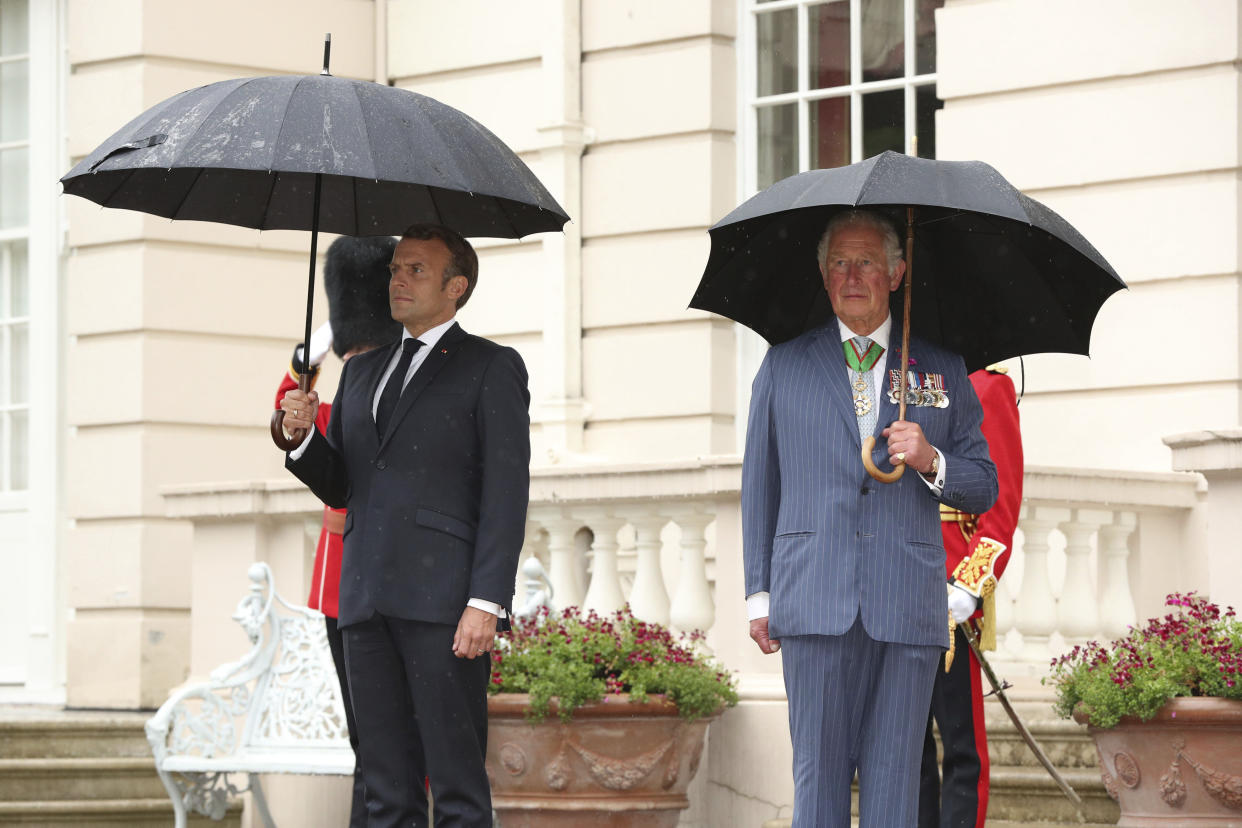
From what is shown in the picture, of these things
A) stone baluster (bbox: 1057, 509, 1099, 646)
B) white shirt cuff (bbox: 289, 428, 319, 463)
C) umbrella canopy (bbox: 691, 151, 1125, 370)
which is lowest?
stone baluster (bbox: 1057, 509, 1099, 646)

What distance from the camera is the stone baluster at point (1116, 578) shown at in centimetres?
755

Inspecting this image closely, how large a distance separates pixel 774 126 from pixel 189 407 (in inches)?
126

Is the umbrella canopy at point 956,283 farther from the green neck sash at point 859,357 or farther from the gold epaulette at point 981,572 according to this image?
the gold epaulette at point 981,572

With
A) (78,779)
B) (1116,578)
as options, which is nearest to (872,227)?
(1116,578)

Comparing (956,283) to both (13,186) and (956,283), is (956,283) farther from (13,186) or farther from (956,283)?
(13,186)

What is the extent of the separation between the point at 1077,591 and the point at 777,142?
131 inches

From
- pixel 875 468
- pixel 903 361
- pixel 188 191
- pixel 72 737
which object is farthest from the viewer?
pixel 72 737

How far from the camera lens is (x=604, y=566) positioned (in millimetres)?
8031

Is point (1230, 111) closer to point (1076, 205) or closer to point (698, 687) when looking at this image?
point (1076, 205)

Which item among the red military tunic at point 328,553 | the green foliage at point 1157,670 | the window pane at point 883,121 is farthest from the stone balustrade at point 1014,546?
the window pane at point 883,121

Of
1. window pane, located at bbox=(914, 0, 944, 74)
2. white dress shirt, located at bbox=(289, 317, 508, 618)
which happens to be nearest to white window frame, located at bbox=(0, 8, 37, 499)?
window pane, located at bbox=(914, 0, 944, 74)

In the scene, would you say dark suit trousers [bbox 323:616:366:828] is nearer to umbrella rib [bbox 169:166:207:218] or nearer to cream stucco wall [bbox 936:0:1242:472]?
umbrella rib [bbox 169:166:207:218]

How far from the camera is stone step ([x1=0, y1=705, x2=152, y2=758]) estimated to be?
30.6ft

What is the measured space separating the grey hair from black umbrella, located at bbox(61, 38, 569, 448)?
26.7 inches
